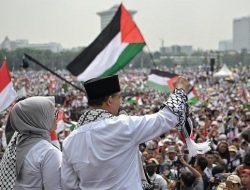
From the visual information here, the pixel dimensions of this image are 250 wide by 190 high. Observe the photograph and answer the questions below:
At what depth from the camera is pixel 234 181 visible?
15.5 feet

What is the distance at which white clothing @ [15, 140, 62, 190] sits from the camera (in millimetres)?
2754

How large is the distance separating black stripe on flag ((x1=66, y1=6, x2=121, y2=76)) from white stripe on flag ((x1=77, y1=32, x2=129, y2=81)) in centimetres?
7

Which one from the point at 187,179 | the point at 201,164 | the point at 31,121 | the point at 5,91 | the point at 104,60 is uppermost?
the point at 31,121

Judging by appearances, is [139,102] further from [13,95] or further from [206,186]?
[206,186]

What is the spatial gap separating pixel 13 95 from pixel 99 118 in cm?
823

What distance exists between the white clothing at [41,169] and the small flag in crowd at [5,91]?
7.67 meters

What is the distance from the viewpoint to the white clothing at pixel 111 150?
256cm

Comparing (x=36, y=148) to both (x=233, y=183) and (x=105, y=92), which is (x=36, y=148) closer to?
(x=105, y=92)

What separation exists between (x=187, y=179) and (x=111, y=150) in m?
2.83

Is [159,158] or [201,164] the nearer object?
[201,164]

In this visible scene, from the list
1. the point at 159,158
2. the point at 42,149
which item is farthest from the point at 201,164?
the point at 42,149

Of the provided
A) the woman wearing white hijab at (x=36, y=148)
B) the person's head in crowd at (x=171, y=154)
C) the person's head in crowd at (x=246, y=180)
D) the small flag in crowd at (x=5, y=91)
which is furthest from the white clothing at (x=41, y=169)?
the small flag in crowd at (x=5, y=91)

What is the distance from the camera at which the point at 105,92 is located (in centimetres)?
270

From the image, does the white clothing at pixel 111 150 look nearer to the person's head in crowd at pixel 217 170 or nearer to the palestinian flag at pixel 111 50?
the person's head in crowd at pixel 217 170
